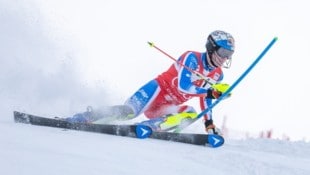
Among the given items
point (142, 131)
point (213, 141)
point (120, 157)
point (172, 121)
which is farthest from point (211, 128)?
point (120, 157)

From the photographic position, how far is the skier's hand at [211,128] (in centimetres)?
781

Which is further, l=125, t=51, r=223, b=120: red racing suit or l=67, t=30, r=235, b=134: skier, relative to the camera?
l=125, t=51, r=223, b=120: red racing suit

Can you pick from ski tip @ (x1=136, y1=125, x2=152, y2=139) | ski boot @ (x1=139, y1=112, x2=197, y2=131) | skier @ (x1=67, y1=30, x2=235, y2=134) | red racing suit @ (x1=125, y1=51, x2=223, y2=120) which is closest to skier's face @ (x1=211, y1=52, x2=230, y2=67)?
skier @ (x1=67, y1=30, x2=235, y2=134)

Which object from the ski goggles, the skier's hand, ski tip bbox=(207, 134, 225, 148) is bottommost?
ski tip bbox=(207, 134, 225, 148)

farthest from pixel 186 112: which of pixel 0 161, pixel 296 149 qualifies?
pixel 0 161

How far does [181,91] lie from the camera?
7969mm

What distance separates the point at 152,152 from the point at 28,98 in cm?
365

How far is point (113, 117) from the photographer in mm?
7871

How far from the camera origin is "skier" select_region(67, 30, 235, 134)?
24.9 ft

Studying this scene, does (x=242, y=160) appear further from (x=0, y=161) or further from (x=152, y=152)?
(x=0, y=161)

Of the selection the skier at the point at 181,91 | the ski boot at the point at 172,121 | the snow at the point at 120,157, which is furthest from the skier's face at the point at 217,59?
the snow at the point at 120,157

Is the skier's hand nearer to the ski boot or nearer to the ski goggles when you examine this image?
the ski boot

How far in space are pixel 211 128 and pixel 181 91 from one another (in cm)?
68

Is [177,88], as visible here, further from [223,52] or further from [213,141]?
[213,141]
